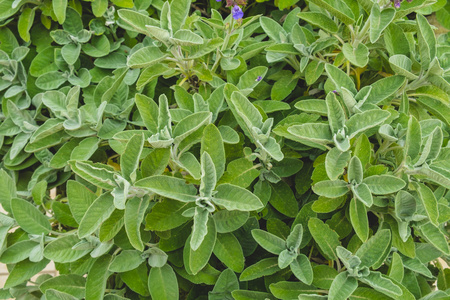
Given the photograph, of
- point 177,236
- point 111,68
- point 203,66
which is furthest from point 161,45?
point 177,236

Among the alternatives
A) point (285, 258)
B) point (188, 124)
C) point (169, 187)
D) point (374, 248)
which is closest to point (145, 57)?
point (188, 124)

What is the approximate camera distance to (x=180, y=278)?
1.08 m

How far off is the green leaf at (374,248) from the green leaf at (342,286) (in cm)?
4

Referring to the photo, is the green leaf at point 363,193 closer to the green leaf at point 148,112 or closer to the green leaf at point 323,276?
the green leaf at point 323,276

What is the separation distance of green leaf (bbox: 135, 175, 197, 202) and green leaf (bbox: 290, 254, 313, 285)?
0.90 ft

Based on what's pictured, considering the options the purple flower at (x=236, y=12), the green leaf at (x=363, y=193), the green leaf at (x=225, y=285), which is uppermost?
the purple flower at (x=236, y=12)

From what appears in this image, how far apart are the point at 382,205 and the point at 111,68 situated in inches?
37.1

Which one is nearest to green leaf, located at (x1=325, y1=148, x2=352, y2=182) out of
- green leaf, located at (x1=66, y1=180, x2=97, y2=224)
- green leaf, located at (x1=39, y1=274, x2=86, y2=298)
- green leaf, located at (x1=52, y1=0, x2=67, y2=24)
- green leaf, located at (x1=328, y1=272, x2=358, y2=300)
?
green leaf, located at (x1=328, y1=272, x2=358, y2=300)

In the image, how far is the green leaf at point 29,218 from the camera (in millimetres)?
1033

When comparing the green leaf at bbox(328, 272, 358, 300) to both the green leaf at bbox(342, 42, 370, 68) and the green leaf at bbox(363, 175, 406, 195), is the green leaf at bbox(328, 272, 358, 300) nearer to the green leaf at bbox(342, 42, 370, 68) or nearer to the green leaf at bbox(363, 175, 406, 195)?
the green leaf at bbox(363, 175, 406, 195)

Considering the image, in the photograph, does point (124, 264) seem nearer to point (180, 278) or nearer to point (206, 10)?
point (180, 278)

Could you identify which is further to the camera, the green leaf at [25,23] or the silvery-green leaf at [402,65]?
the green leaf at [25,23]

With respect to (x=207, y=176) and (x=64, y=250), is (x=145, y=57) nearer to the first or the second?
(x=207, y=176)

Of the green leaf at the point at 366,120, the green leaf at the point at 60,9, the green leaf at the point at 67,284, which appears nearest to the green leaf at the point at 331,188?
the green leaf at the point at 366,120
